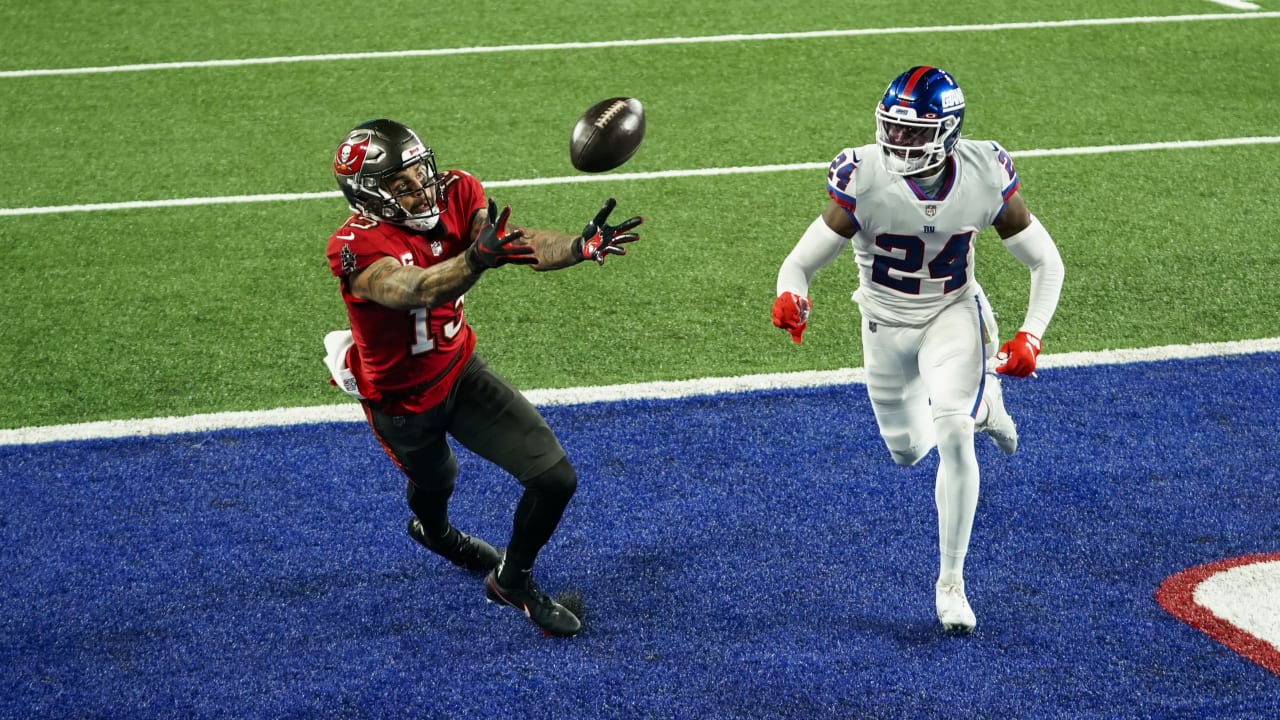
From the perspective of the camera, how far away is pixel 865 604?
4605 millimetres

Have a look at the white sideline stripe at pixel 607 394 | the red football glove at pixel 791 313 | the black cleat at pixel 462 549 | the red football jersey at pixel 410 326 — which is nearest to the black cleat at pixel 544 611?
the black cleat at pixel 462 549

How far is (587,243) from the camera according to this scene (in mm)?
3777

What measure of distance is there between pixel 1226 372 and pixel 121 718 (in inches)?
201

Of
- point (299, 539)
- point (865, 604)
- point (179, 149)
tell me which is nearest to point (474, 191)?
point (299, 539)

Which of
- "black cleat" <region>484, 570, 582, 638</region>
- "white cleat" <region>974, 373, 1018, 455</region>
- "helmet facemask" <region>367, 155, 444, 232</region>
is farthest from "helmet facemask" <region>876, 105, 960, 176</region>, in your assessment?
"black cleat" <region>484, 570, 582, 638</region>

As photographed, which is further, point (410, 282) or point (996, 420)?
point (996, 420)

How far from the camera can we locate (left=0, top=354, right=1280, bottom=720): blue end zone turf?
419 centimetres

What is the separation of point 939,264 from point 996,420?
671 mm

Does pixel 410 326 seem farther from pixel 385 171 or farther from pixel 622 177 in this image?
pixel 622 177

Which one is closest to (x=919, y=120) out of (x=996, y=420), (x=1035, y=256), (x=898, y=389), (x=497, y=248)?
(x=1035, y=256)

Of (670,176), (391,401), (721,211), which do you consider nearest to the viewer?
(391,401)

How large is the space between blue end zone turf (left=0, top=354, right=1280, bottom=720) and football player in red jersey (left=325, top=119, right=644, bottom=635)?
40 centimetres

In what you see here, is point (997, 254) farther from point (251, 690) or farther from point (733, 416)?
point (251, 690)

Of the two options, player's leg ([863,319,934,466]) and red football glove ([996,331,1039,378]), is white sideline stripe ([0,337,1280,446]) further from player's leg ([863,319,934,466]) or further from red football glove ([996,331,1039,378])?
red football glove ([996,331,1039,378])
